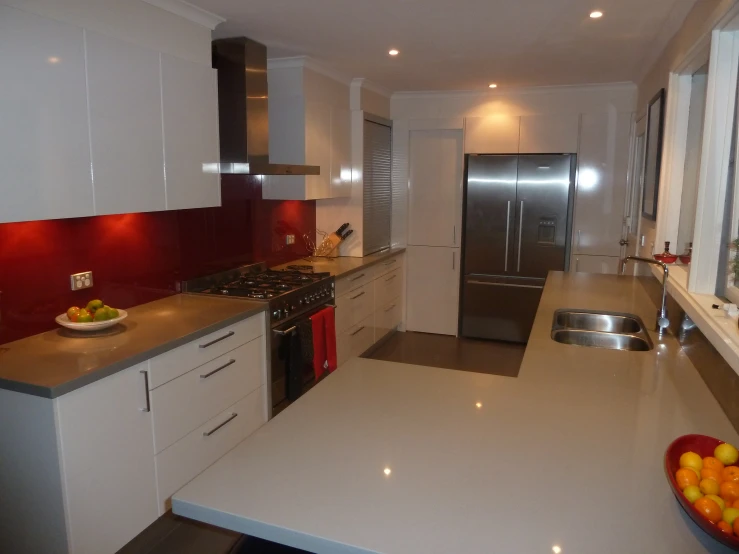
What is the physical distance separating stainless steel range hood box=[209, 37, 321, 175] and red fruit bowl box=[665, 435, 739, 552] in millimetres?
2562

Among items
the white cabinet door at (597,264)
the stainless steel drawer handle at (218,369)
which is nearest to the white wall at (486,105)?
the white cabinet door at (597,264)

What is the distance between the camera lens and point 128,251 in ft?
9.51

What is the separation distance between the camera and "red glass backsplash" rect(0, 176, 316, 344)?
2.34 m

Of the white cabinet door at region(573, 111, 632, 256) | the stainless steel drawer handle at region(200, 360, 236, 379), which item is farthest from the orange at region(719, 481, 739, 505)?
the white cabinet door at region(573, 111, 632, 256)

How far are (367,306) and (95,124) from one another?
276 cm

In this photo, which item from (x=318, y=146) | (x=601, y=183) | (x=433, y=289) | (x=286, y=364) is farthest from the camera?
(x=433, y=289)

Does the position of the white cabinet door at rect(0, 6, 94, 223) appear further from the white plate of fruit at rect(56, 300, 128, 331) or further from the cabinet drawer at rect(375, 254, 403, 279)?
the cabinet drawer at rect(375, 254, 403, 279)

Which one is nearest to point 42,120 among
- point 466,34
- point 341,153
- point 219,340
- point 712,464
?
point 219,340

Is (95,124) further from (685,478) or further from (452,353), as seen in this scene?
(452,353)

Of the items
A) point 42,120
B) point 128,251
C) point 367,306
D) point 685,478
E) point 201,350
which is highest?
point 42,120

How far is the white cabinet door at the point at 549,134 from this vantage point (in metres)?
4.82

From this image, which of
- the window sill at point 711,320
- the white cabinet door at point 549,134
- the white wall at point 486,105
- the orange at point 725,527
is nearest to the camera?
the orange at point 725,527

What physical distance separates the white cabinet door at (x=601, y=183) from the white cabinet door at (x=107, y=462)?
3.93 m

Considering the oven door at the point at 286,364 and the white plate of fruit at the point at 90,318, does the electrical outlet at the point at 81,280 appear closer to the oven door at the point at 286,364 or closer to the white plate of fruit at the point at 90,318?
the white plate of fruit at the point at 90,318
